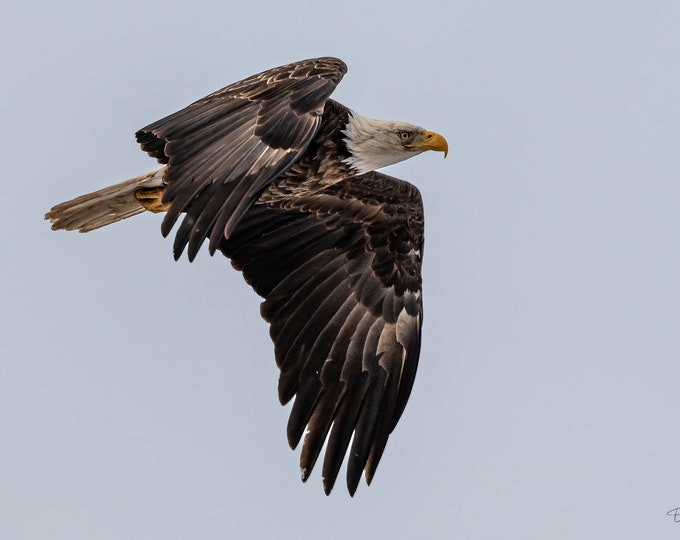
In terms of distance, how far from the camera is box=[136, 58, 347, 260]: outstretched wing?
9461 mm

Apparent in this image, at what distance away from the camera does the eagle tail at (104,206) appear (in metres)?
12.2

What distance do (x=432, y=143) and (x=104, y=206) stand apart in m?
3.06

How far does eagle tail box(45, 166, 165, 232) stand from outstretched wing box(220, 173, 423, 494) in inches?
35.3

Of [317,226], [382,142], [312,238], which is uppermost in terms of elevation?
[382,142]

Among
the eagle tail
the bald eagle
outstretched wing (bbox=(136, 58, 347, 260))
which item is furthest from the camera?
the eagle tail

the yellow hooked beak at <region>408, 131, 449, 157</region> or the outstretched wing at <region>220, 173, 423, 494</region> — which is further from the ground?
the yellow hooked beak at <region>408, 131, 449, 157</region>

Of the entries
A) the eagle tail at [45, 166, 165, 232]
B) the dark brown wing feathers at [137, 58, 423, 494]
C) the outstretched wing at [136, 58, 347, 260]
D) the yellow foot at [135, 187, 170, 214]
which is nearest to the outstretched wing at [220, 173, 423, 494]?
the dark brown wing feathers at [137, 58, 423, 494]

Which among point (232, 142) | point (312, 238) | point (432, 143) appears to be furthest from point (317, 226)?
point (232, 142)

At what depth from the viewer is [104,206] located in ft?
40.8

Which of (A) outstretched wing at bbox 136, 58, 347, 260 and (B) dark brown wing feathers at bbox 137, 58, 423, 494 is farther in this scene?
(B) dark brown wing feathers at bbox 137, 58, 423, 494

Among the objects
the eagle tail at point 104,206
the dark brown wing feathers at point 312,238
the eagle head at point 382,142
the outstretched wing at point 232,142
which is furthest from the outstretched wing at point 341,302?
the outstretched wing at point 232,142

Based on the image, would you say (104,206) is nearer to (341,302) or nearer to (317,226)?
(317,226)

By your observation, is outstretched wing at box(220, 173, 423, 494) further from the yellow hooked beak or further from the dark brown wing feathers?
the yellow hooked beak

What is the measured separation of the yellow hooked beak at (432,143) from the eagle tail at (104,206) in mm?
2354
